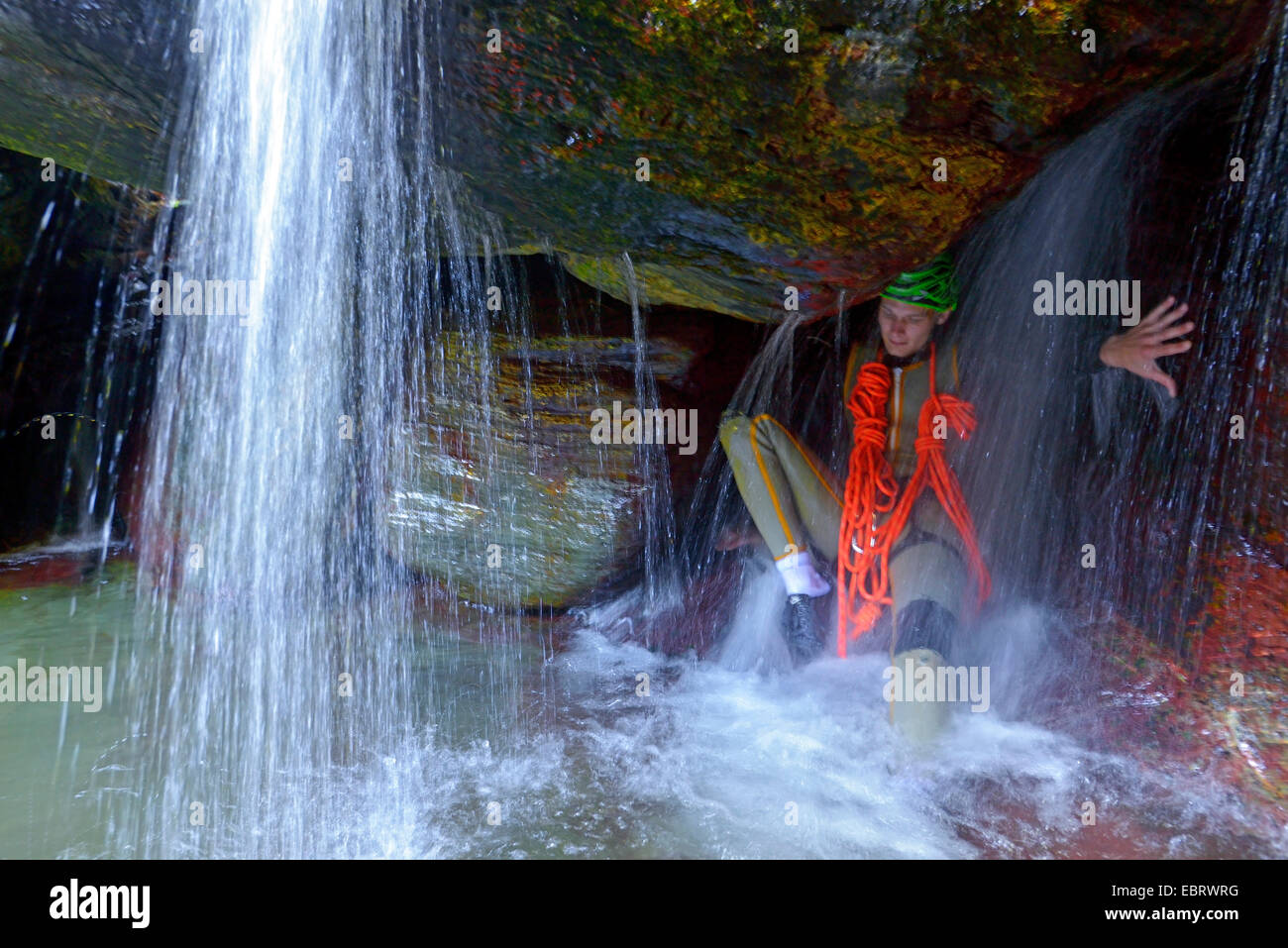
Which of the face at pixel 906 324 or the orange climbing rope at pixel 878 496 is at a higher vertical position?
the face at pixel 906 324

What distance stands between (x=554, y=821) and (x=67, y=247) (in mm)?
5324


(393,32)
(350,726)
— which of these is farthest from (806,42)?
(350,726)

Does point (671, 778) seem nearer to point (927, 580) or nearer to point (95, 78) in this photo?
point (927, 580)

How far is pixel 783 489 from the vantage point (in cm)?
376

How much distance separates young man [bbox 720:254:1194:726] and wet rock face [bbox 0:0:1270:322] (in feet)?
1.24

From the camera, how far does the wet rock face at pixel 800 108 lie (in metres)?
2.26

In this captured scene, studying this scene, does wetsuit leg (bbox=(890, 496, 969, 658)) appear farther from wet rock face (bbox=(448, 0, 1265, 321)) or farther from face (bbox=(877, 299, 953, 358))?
wet rock face (bbox=(448, 0, 1265, 321))

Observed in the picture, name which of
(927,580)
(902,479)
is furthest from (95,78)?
(927,580)

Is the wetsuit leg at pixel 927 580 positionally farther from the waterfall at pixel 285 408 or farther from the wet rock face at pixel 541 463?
the waterfall at pixel 285 408

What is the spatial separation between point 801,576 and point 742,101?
1.98m

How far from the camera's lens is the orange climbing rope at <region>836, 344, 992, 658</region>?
11.1ft

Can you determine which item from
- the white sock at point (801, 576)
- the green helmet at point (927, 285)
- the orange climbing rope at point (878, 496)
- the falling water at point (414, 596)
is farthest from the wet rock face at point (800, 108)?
the white sock at point (801, 576)

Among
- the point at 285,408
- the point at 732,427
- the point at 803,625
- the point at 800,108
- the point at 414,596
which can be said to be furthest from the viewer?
the point at 414,596

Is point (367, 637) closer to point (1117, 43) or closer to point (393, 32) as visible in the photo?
point (393, 32)
